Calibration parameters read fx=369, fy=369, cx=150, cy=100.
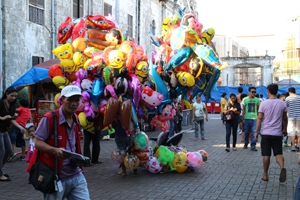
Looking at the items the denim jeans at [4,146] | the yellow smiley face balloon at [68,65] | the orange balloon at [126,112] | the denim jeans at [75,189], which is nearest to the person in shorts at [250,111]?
the orange balloon at [126,112]

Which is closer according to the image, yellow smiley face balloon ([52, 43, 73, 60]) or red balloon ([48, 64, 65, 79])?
yellow smiley face balloon ([52, 43, 73, 60])

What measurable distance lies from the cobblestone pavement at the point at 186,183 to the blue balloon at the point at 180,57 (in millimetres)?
2348

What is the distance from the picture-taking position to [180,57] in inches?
299

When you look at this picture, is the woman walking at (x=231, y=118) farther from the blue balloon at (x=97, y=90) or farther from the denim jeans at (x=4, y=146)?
the denim jeans at (x=4, y=146)

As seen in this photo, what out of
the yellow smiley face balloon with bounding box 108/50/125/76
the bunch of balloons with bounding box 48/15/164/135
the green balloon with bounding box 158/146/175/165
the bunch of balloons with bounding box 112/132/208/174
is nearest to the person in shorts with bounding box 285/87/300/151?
the bunch of balloons with bounding box 112/132/208/174

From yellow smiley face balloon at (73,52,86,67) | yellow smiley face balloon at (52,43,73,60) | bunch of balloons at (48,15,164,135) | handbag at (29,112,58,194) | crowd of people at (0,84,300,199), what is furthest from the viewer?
yellow smiley face balloon at (52,43,73,60)

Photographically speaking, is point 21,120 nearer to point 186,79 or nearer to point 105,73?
point 105,73

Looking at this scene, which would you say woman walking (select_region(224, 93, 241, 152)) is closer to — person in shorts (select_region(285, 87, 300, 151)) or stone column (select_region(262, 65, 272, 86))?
person in shorts (select_region(285, 87, 300, 151))

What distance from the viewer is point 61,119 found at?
3789mm

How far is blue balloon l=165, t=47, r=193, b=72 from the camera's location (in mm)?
7598

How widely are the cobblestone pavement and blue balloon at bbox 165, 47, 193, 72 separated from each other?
7.70ft

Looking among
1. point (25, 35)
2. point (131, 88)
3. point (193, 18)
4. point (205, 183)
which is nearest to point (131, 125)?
point (131, 88)

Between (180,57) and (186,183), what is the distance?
253 centimetres

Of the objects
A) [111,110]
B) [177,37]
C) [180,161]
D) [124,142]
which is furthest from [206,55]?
[124,142]
